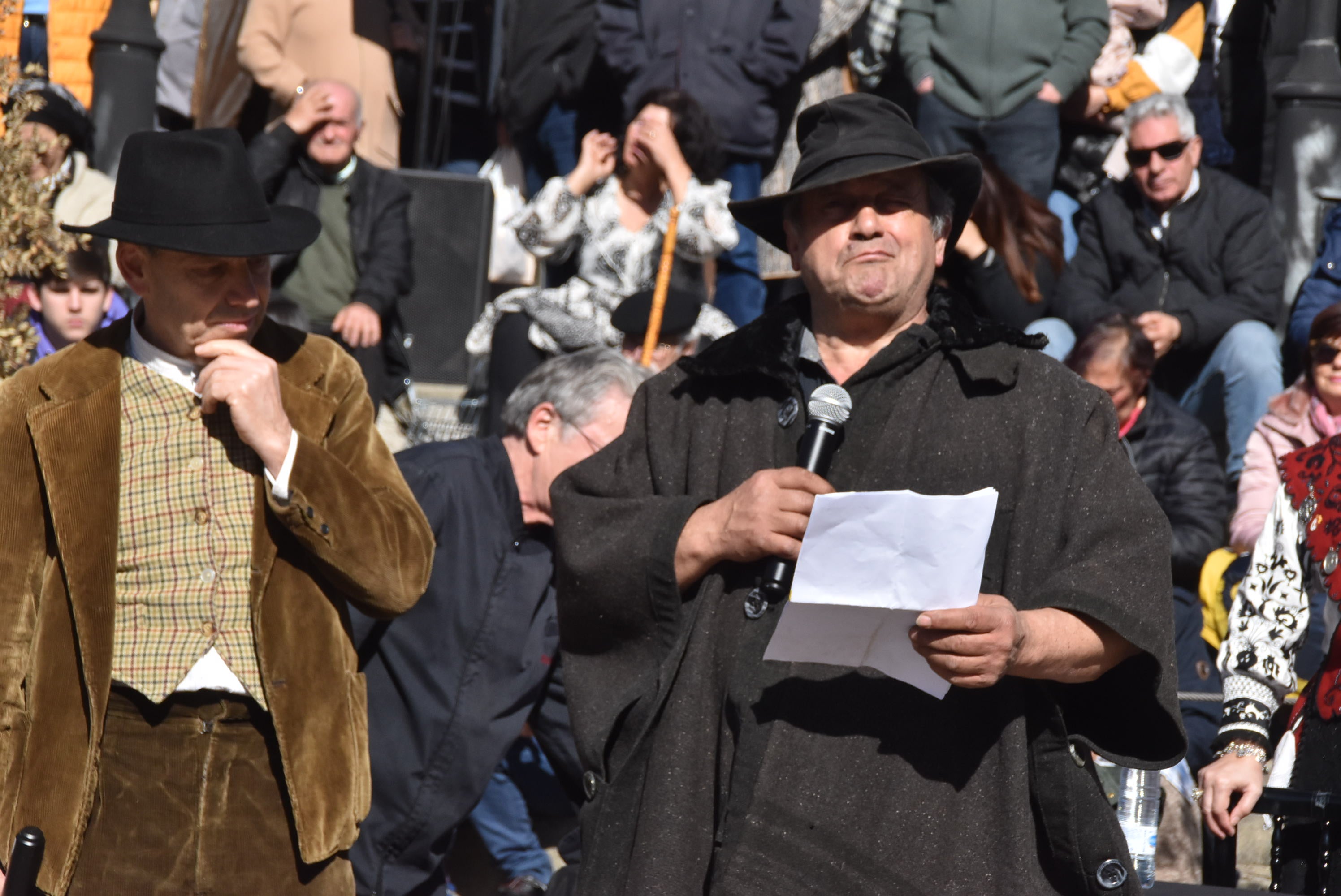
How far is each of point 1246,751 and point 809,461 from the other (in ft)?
5.02

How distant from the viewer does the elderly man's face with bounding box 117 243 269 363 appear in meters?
3.40

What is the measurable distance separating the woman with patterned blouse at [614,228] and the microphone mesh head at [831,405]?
4.10 metres

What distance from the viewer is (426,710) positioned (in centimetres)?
416

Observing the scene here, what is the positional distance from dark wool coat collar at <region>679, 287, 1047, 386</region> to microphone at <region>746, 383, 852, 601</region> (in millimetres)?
150

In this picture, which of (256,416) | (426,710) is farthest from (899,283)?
(426,710)

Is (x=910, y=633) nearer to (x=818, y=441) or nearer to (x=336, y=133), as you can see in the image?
(x=818, y=441)

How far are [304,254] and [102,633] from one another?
14.3ft

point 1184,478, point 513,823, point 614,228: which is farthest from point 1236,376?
point 513,823

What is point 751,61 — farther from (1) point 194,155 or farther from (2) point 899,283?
(2) point 899,283

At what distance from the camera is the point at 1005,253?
6.82m

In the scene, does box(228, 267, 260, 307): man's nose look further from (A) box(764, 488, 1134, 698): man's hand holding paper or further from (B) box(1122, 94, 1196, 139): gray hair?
(B) box(1122, 94, 1196, 139): gray hair

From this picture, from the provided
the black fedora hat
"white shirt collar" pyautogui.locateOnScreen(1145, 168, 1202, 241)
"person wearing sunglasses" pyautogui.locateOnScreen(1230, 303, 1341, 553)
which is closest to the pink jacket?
"person wearing sunglasses" pyautogui.locateOnScreen(1230, 303, 1341, 553)

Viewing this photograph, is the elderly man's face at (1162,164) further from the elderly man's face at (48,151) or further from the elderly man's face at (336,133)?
the elderly man's face at (48,151)

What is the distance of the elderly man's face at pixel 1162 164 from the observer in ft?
23.5
